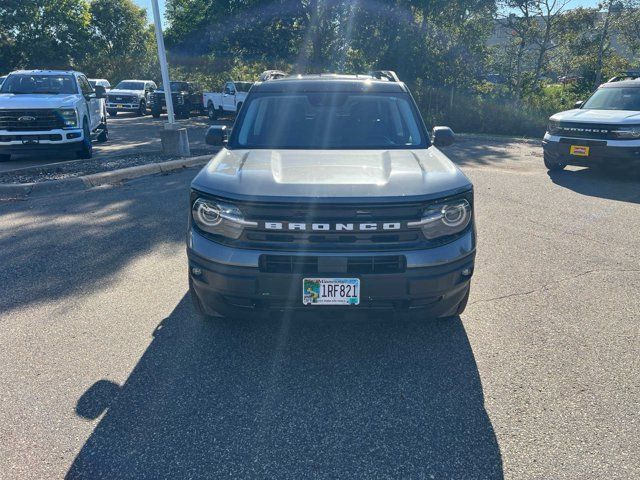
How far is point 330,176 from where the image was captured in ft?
10.8

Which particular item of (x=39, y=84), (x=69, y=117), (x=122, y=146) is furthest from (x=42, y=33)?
(x=69, y=117)

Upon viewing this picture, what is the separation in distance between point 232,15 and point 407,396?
23887mm

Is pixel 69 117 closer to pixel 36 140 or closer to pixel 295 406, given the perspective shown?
pixel 36 140

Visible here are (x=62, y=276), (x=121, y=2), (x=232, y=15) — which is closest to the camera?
(x=62, y=276)

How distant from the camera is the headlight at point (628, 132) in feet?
28.6

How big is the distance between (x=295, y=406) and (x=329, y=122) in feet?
8.33

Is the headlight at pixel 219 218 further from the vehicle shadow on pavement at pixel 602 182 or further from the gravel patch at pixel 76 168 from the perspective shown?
the vehicle shadow on pavement at pixel 602 182

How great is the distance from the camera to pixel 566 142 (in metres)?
9.52

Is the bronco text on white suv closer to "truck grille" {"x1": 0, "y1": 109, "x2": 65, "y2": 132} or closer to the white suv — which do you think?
"truck grille" {"x1": 0, "y1": 109, "x2": 65, "y2": 132}

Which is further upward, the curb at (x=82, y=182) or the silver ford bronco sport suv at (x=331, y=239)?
the silver ford bronco sport suv at (x=331, y=239)

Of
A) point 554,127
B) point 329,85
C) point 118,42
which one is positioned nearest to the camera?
point 329,85

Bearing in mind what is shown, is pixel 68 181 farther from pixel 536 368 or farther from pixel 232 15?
pixel 232 15

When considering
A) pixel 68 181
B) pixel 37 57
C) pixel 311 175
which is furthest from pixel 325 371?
pixel 37 57

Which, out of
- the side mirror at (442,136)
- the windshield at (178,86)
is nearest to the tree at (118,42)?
the windshield at (178,86)
